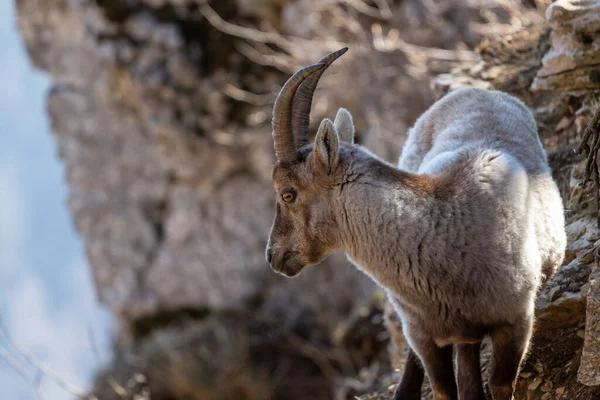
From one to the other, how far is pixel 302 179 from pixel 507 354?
121 cm

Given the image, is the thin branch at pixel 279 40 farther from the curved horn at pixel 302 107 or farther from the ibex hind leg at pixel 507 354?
the ibex hind leg at pixel 507 354

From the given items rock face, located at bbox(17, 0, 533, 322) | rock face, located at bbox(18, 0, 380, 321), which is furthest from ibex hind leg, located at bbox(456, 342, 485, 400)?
rock face, located at bbox(18, 0, 380, 321)

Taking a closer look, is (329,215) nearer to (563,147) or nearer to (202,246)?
(563,147)

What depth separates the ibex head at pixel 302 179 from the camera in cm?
348

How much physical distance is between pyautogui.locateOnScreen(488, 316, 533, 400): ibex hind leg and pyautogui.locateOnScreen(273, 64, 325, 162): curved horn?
1.25m

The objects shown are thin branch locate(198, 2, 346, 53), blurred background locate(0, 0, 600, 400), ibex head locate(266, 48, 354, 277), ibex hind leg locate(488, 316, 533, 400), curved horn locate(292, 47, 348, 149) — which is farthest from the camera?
blurred background locate(0, 0, 600, 400)

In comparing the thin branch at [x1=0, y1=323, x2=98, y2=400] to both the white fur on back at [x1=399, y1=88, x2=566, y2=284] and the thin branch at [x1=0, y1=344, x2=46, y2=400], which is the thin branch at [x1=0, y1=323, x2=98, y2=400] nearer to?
the thin branch at [x1=0, y1=344, x2=46, y2=400]

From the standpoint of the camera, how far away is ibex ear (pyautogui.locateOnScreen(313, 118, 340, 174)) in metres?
3.41

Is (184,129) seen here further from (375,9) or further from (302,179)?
(302,179)

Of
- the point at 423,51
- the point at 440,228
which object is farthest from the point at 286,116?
the point at 423,51

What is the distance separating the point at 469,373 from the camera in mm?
3426

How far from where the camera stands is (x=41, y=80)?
2369 centimetres

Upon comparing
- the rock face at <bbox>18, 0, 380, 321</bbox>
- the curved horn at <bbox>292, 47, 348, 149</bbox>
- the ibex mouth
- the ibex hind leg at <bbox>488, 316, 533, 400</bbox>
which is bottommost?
the rock face at <bbox>18, 0, 380, 321</bbox>

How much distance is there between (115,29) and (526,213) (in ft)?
32.0
